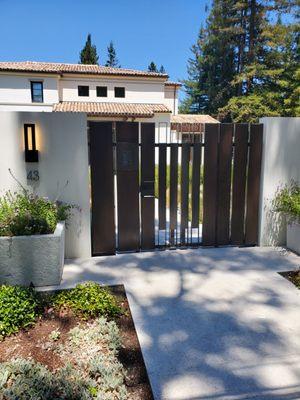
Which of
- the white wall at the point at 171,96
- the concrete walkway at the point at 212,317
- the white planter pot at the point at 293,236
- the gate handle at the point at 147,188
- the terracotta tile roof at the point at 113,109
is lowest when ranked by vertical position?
the concrete walkway at the point at 212,317

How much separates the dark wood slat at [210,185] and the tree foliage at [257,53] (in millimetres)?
22216

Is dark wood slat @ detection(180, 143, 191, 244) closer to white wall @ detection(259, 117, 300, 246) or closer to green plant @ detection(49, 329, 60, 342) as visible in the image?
white wall @ detection(259, 117, 300, 246)

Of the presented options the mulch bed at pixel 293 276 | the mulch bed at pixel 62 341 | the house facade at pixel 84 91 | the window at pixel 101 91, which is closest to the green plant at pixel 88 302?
the mulch bed at pixel 62 341

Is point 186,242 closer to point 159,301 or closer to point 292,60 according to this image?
point 159,301

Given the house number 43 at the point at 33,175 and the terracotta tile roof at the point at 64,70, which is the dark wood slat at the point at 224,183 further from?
the terracotta tile roof at the point at 64,70

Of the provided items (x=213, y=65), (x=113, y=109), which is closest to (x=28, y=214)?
(x=113, y=109)

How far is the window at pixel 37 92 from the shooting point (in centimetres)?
2262

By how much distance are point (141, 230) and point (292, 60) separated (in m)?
27.9

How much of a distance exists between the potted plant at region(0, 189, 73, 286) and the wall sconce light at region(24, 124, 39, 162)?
777 millimetres

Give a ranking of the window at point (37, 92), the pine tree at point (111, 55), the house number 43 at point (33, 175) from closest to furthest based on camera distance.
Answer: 1. the house number 43 at point (33, 175)
2. the window at point (37, 92)
3. the pine tree at point (111, 55)

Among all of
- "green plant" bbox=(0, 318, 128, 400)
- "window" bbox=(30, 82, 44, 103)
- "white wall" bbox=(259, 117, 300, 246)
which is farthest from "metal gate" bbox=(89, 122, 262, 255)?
"window" bbox=(30, 82, 44, 103)

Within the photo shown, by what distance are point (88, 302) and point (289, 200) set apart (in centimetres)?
327

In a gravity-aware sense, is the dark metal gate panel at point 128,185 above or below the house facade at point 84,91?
below

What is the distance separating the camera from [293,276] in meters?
4.09
